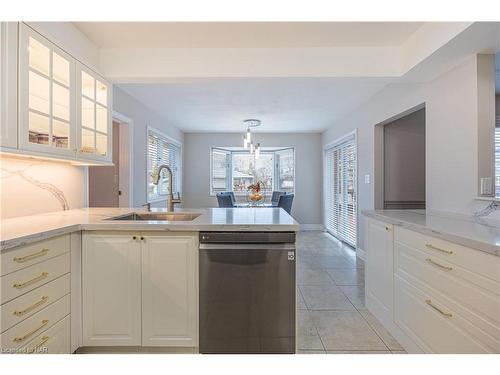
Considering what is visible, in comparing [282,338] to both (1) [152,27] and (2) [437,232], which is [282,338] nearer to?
(2) [437,232]

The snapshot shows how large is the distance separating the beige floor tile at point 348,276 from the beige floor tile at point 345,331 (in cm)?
78

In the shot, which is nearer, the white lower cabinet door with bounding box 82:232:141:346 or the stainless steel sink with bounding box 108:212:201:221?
the white lower cabinet door with bounding box 82:232:141:346

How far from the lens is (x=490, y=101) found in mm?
2055

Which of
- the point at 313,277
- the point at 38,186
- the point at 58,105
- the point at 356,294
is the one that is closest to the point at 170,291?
the point at 38,186

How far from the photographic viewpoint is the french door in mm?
4715

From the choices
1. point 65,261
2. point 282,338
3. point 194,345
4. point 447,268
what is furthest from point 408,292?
point 65,261

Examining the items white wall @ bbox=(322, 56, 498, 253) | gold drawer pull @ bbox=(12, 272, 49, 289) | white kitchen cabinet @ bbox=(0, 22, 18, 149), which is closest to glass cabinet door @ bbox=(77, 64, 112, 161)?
white kitchen cabinet @ bbox=(0, 22, 18, 149)

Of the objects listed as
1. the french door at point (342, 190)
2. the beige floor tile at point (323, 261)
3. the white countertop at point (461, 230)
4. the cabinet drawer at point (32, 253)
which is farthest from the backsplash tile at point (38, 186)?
the french door at point (342, 190)

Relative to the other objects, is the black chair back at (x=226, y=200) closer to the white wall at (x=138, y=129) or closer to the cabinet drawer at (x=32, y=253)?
the white wall at (x=138, y=129)

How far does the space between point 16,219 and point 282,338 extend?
6.40 ft

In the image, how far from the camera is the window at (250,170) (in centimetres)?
682

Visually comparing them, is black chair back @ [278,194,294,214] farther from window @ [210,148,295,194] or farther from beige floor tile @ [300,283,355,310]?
beige floor tile @ [300,283,355,310]

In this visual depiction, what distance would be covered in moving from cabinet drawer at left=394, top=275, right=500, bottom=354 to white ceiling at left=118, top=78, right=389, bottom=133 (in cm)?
194

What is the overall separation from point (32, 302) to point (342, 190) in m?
4.93
